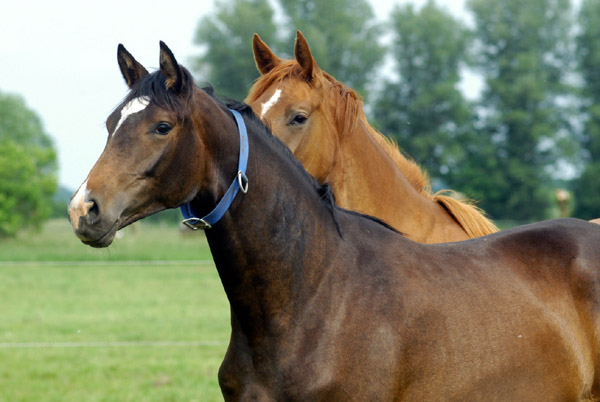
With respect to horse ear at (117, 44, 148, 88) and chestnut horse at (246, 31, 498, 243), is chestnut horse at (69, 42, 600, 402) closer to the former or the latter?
horse ear at (117, 44, 148, 88)

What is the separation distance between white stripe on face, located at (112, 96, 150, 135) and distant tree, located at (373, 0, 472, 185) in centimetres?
3019

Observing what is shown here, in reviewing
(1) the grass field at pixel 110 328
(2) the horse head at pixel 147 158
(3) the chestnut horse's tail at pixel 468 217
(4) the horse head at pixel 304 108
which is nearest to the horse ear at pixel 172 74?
(2) the horse head at pixel 147 158

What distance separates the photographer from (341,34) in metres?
32.1

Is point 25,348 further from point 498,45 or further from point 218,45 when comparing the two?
point 498,45

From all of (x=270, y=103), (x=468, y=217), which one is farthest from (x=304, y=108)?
(x=468, y=217)

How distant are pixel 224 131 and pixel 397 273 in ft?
2.82

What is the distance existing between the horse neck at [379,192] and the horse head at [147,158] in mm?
1577

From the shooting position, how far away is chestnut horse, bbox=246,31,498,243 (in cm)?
372

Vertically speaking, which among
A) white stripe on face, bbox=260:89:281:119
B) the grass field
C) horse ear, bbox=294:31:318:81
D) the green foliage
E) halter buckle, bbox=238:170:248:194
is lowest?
the grass field

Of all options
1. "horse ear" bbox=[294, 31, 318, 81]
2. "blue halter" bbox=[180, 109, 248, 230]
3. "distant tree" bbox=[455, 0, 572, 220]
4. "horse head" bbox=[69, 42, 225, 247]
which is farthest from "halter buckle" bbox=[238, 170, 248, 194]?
"distant tree" bbox=[455, 0, 572, 220]

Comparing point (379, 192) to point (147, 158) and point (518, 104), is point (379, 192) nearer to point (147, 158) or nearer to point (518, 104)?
point (147, 158)

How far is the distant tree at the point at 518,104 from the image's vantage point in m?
30.9

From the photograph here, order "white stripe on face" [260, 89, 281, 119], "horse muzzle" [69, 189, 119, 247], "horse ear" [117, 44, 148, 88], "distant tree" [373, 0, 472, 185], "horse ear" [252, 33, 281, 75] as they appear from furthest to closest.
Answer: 1. "distant tree" [373, 0, 472, 185]
2. "horse ear" [252, 33, 281, 75]
3. "white stripe on face" [260, 89, 281, 119]
4. "horse ear" [117, 44, 148, 88]
5. "horse muzzle" [69, 189, 119, 247]

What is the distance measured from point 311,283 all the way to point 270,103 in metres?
1.45
